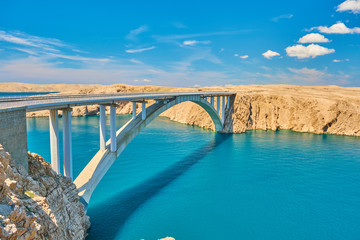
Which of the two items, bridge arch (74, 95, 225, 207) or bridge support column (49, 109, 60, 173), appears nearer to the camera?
bridge support column (49, 109, 60, 173)

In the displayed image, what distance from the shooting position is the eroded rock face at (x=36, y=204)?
716cm

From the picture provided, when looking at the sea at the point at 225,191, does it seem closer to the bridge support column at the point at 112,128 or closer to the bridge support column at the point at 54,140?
the bridge support column at the point at 112,128

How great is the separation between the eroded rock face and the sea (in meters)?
3.52

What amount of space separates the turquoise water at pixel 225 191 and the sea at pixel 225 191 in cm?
7

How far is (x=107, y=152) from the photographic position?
61.0ft

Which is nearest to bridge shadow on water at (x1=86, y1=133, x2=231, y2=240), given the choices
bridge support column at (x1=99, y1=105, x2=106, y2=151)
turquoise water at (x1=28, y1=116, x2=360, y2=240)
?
turquoise water at (x1=28, y1=116, x2=360, y2=240)

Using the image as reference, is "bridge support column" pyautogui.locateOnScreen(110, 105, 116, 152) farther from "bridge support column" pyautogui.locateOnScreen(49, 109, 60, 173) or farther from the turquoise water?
"bridge support column" pyautogui.locateOnScreen(49, 109, 60, 173)

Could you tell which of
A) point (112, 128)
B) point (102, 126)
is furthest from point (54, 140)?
point (112, 128)

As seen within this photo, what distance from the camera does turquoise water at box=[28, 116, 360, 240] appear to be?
49.3 feet

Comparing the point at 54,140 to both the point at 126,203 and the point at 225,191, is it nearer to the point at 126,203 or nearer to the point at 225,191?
the point at 126,203

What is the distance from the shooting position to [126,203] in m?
17.8

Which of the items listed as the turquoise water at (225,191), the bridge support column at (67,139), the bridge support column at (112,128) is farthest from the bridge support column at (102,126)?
the turquoise water at (225,191)

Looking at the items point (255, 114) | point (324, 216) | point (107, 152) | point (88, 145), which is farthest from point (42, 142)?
point (255, 114)

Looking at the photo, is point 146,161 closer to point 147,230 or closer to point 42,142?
point 147,230
